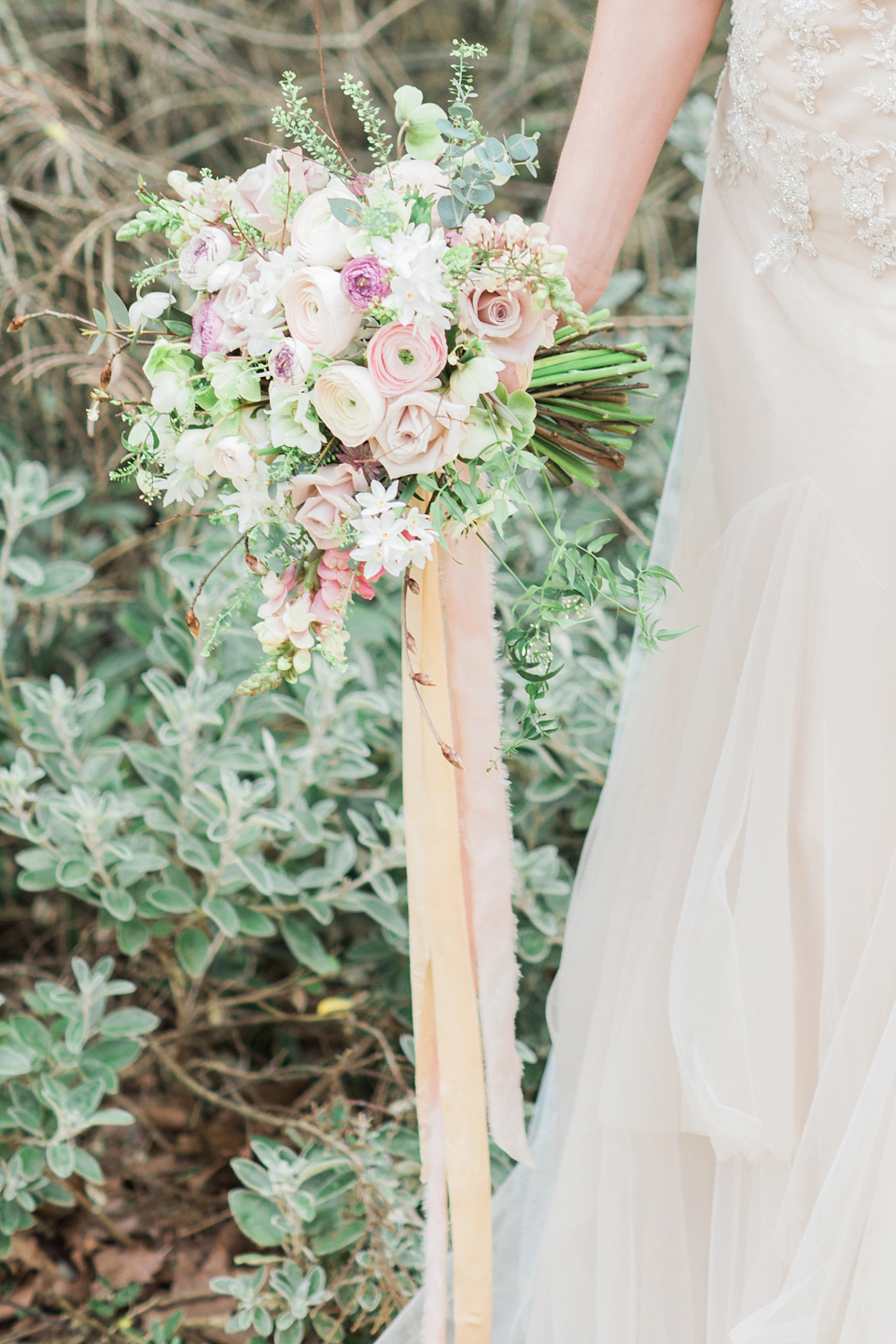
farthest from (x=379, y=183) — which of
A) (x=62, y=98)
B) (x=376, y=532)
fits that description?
(x=62, y=98)

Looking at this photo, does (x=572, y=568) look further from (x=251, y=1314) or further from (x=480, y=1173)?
(x=251, y=1314)

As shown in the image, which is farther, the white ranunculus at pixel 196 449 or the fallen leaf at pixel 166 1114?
the fallen leaf at pixel 166 1114

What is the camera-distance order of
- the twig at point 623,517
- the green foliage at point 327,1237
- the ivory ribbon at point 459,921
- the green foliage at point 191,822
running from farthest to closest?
the twig at point 623,517 → the green foliage at point 191,822 → the green foliage at point 327,1237 → the ivory ribbon at point 459,921

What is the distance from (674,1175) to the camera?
1252mm

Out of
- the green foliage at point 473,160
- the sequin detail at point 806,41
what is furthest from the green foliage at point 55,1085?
the sequin detail at point 806,41

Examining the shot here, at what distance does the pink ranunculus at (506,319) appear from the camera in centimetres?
89

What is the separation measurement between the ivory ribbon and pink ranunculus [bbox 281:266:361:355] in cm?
25

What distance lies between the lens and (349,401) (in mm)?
878

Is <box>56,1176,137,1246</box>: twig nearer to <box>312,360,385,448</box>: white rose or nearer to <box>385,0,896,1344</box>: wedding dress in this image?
<box>385,0,896,1344</box>: wedding dress

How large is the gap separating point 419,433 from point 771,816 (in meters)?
0.52

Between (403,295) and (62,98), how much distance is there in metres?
1.99

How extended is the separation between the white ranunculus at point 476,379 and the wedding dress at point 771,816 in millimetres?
354

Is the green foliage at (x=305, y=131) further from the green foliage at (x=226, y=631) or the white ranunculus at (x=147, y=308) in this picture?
the green foliage at (x=226, y=631)

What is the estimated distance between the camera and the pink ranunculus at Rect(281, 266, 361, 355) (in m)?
0.87
